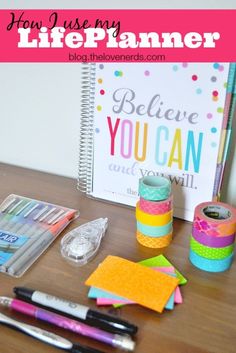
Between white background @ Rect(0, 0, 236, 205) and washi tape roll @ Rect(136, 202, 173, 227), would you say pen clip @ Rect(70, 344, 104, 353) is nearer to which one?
washi tape roll @ Rect(136, 202, 173, 227)

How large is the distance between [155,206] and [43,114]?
1.15ft

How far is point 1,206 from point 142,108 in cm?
30

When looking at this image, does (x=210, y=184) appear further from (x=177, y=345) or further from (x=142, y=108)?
(x=177, y=345)

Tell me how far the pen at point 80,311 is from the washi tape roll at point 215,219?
0.55ft

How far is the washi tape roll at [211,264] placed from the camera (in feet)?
1.99

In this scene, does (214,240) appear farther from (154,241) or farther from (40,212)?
(40,212)

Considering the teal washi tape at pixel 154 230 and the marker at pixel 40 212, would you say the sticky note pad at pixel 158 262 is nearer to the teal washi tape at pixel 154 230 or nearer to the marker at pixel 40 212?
the teal washi tape at pixel 154 230

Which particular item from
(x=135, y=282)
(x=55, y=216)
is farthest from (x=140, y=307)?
(x=55, y=216)

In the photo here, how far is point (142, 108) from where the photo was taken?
0.71 metres

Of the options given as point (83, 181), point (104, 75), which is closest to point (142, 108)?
point (104, 75)

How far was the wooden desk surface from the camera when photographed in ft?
1.63

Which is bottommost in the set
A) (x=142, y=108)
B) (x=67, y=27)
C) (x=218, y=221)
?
(x=218, y=221)

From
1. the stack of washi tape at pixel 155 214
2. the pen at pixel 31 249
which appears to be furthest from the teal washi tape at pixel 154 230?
the pen at pixel 31 249

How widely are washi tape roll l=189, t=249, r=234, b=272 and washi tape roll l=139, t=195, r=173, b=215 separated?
8cm
